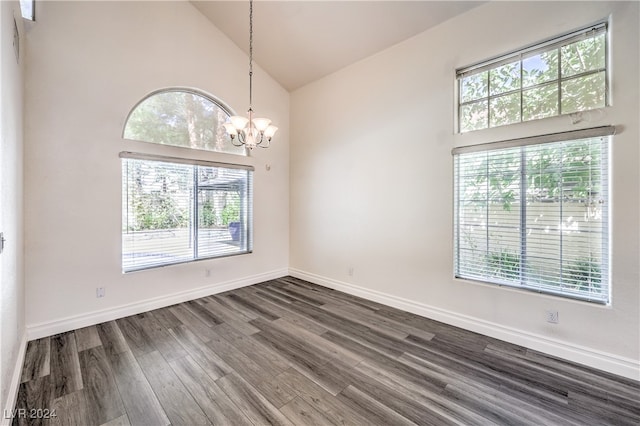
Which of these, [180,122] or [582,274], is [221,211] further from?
[582,274]

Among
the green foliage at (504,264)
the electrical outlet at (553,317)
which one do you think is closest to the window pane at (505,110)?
the green foliage at (504,264)

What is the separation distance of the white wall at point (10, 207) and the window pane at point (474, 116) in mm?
3861

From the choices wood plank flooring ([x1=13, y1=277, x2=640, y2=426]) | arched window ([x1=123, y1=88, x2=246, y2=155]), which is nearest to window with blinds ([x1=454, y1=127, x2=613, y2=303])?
wood plank flooring ([x1=13, y1=277, x2=640, y2=426])

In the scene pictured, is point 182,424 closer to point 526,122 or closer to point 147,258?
point 147,258

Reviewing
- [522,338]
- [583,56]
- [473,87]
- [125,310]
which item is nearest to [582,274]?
[522,338]

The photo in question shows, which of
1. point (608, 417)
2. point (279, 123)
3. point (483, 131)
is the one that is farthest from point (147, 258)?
point (608, 417)

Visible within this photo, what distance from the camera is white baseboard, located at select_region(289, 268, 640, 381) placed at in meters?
2.23

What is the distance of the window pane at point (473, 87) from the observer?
2.98m

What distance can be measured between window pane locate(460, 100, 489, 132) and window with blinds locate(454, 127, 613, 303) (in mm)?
288

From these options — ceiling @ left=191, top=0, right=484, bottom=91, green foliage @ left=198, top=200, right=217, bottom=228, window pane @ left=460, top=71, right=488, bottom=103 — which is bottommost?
green foliage @ left=198, top=200, right=217, bottom=228

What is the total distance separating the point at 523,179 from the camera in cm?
271

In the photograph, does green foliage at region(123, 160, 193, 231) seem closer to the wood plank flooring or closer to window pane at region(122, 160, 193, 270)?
window pane at region(122, 160, 193, 270)

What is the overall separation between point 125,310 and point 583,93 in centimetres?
527

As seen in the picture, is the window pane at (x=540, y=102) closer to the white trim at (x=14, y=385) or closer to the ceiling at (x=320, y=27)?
the ceiling at (x=320, y=27)
